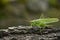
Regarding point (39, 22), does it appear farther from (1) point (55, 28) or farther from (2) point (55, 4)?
(2) point (55, 4)

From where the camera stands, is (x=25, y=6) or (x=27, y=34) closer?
(x=27, y=34)

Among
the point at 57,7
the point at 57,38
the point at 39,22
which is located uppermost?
the point at 57,7

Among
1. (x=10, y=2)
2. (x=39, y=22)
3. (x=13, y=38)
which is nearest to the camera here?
(x=13, y=38)

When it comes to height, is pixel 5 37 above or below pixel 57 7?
below

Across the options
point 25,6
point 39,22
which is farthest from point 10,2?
point 39,22

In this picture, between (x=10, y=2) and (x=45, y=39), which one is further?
(x=10, y=2)

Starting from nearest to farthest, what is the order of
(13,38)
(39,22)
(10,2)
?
(13,38), (39,22), (10,2)

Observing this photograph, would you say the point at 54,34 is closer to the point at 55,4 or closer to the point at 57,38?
the point at 57,38

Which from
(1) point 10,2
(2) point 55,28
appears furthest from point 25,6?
(2) point 55,28

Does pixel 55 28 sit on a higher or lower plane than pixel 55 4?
lower
